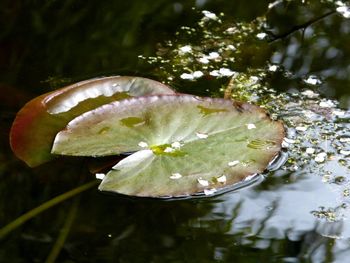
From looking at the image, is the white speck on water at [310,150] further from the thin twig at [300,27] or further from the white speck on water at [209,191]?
the thin twig at [300,27]

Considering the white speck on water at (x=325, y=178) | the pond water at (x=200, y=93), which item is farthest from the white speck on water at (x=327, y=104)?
the white speck on water at (x=325, y=178)

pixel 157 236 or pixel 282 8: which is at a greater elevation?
pixel 282 8

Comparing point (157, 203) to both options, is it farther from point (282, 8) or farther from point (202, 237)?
point (282, 8)

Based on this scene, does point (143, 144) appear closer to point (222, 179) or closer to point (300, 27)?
point (222, 179)

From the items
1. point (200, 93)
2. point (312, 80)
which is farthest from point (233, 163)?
point (312, 80)

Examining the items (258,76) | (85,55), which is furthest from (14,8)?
(258,76)

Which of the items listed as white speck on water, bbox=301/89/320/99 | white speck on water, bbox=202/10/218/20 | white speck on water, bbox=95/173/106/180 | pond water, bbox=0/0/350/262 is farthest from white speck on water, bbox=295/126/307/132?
white speck on water, bbox=202/10/218/20
